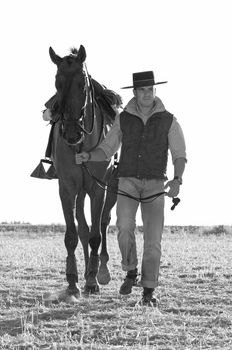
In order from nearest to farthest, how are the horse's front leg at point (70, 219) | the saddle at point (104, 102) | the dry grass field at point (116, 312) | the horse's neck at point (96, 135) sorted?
1. the dry grass field at point (116, 312)
2. the horse's front leg at point (70, 219)
3. the horse's neck at point (96, 135)
4. the saddle at point (104, 102)

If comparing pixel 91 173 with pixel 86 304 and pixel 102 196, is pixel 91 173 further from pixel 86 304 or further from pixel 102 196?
pixel 86 304

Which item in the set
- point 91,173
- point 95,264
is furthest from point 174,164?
point 95,264

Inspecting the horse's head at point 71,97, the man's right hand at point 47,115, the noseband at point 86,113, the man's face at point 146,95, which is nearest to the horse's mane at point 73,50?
the noseband at point 86,113

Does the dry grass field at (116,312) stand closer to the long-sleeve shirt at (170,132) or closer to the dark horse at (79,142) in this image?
the dark horse at (79,142)

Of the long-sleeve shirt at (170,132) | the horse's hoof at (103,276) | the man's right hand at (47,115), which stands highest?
the man's right hand at (47,115)

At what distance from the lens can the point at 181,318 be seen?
817cm

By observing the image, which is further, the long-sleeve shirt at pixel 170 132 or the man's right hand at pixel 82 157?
the man's right hand at pixel 82 157

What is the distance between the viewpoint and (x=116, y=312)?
8492 millimetres

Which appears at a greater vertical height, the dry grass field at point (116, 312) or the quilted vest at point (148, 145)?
the quilted vest at point (148, 145)

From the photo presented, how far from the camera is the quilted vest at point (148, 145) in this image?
29.6 ft

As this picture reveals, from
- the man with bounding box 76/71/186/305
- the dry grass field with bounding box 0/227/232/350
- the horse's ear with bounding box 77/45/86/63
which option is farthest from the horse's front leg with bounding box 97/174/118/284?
the horse's ear with bounding box 77/45/86/63

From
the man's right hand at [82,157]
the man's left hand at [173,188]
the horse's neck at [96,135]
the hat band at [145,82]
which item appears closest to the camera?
the man's left hand at [173,188]

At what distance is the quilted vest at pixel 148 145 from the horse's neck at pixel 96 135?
1.28 metres

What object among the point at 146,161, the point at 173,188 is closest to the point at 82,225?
the point at 146,161
